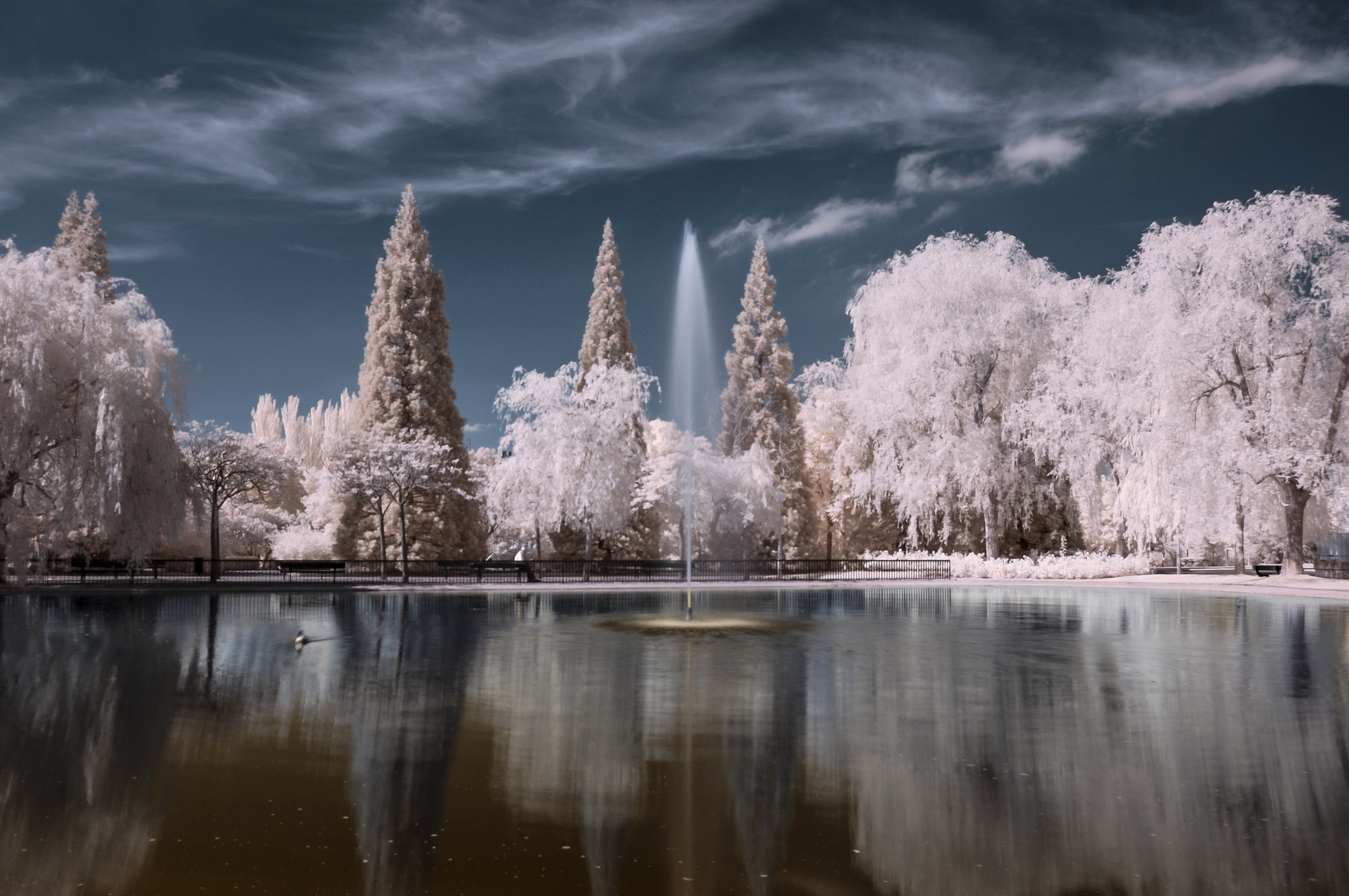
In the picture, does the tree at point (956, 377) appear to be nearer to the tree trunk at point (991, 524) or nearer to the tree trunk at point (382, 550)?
the tree trunk at point (991, 524)

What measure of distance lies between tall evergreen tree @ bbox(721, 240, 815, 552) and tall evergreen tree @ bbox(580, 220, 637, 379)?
633 cm

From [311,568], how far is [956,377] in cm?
2793

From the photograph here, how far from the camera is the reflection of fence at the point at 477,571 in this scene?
35469 mm

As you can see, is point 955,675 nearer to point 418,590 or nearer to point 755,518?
point 418,590

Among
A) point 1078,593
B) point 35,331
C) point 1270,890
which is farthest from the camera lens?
point 1078,593

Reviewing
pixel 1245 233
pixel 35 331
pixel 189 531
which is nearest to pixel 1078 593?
pixel 1245 233

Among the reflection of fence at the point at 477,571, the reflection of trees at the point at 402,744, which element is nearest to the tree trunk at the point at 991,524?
the reflection of fence at the point at 477,571

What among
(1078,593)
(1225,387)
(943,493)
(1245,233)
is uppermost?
(1245,233)

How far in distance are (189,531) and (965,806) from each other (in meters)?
43.9

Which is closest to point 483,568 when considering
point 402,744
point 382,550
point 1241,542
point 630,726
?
point 382,550

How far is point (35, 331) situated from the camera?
26969 millimetres

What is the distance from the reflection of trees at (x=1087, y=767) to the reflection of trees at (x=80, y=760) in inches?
187

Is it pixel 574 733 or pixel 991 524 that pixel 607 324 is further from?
pixel 574 733

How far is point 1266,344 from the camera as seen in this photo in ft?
110
